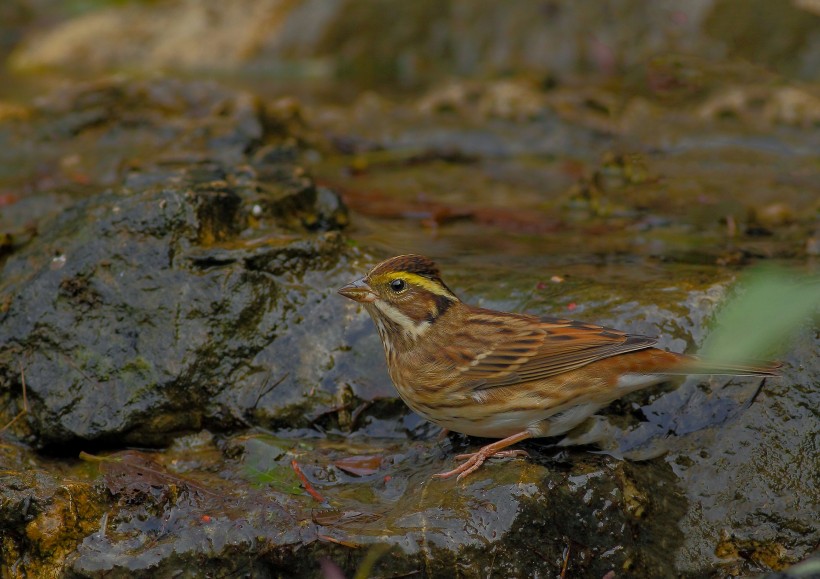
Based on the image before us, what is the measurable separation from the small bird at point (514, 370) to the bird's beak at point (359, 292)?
20 millimetres

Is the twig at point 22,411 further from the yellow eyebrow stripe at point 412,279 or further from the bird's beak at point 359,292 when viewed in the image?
the yellow eyebrow stripe at point 412,279

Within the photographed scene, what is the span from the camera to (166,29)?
1675 centimetres

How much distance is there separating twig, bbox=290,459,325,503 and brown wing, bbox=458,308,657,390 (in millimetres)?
1022

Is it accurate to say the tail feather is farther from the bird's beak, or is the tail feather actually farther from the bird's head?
the bird's beak

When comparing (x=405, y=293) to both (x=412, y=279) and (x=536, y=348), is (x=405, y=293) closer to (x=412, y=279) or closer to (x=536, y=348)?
(x=412, y=279)

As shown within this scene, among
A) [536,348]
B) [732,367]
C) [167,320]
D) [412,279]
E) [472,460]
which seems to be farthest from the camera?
[167,320]

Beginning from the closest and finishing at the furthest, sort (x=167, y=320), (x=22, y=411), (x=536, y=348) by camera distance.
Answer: (x=536, y=348) < (x=22, y=411) < (x=167, y=320)

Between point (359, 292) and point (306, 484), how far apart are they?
1171 millimetres

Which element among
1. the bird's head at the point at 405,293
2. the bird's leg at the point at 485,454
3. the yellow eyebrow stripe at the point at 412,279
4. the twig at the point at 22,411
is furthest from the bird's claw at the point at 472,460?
the twig at the point at 22,411

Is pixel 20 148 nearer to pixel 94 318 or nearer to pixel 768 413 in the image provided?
pixel 94 318

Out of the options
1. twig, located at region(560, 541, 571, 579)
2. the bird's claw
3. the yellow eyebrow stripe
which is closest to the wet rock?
the yellow eyebrow stripe

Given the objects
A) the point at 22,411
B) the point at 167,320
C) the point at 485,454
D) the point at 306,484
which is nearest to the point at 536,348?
the point at 485,454

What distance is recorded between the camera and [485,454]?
5176 millimetres

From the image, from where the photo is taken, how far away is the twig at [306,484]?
5172 millimetres
